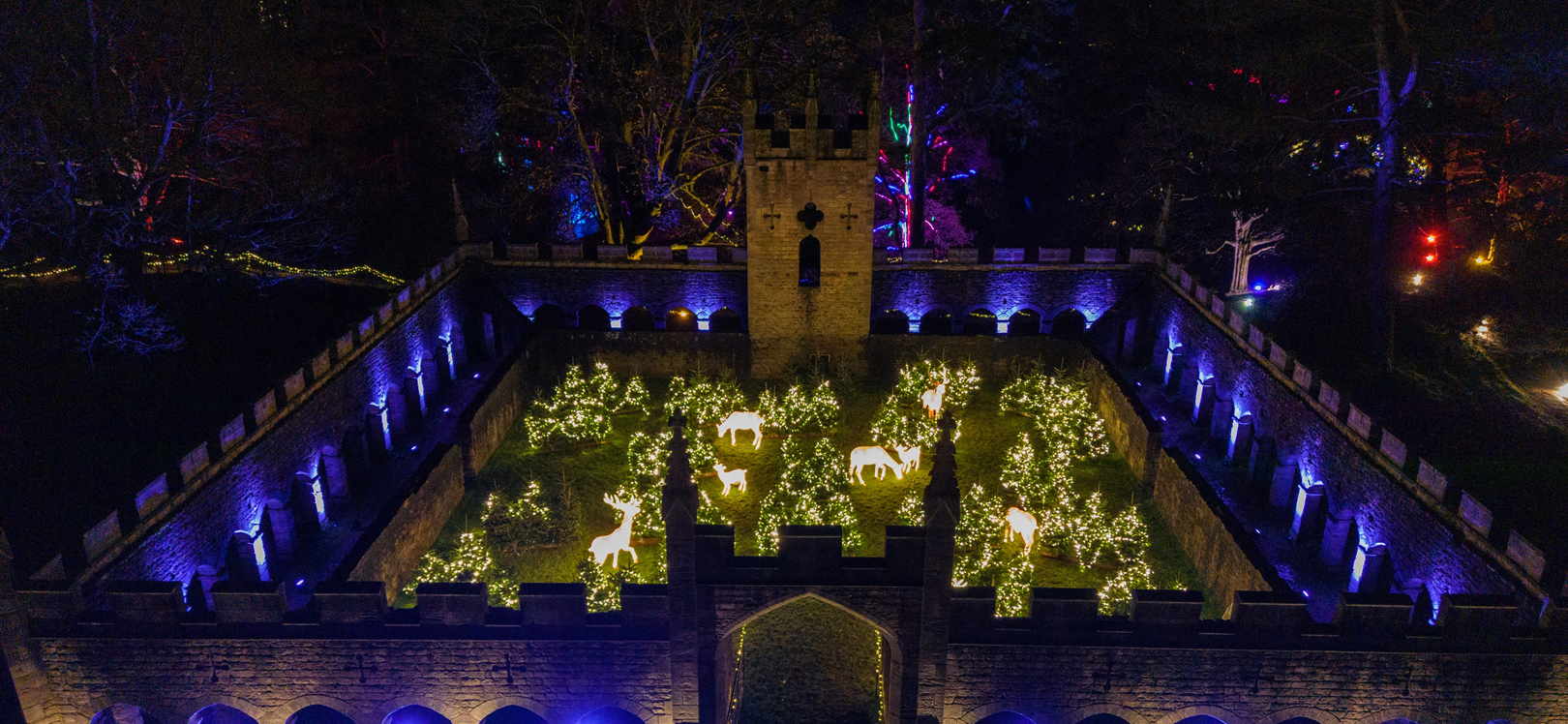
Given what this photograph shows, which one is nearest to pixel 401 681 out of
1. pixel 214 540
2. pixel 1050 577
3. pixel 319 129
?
pixel 214 540

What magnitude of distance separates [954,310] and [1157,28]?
1347 centimetres

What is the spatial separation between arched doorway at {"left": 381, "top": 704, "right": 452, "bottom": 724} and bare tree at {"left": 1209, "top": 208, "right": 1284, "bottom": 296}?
25.7 m

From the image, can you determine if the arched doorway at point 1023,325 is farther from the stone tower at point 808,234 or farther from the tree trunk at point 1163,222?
the stone tower at point 808,234

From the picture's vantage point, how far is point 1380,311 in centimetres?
2358

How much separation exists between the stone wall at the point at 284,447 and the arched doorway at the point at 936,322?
44.5ft

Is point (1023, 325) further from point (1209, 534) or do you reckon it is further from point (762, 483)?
point (1209, 534)

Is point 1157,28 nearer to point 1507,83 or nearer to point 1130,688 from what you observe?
point 1507,83

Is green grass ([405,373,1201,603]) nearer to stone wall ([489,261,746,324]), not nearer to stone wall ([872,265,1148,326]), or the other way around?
stone wall ([872,265,1148,326])

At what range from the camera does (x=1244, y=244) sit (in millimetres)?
29438

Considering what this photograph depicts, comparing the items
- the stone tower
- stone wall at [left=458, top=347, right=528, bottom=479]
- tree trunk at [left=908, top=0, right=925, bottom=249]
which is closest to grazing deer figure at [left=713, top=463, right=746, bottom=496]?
stone wall at [left=458, top=347, right=528, bottom=479]

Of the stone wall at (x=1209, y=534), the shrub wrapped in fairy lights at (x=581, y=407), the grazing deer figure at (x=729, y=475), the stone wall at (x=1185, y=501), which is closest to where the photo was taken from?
the stone wall at (x=1209, y=534)

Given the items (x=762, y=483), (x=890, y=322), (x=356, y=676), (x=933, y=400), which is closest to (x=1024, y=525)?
(x=933, y=400)

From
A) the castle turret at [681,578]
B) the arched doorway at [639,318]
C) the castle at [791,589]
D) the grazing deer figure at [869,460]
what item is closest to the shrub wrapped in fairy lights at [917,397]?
the grazing deer figure at [869,460]

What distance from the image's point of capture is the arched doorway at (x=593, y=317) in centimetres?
2736
